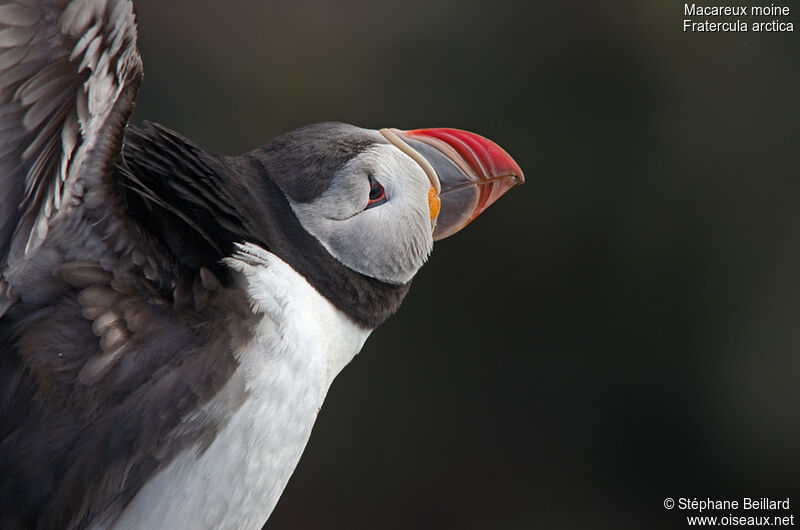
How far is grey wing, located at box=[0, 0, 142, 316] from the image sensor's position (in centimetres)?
72

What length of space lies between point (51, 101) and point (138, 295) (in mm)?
216

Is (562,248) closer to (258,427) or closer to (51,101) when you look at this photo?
(258,427)

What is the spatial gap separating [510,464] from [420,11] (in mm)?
1243

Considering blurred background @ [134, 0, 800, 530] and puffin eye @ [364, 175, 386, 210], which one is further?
blurred background @ [134, 0, 800, 530]

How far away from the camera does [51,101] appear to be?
744 mm

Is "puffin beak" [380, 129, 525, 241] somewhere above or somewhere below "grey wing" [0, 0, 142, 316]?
below

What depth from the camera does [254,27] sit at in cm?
219

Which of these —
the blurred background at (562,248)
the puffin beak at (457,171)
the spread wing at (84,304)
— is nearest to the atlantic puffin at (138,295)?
the spread wing at (84,304)

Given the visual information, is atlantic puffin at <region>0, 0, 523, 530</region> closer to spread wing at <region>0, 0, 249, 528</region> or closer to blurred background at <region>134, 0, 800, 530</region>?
spread wing at <region>0, 0, 249, 528</region>

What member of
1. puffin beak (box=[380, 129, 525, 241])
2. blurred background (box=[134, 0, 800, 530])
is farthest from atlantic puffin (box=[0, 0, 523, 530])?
blurred background (box=[134, 0, 800, 530])

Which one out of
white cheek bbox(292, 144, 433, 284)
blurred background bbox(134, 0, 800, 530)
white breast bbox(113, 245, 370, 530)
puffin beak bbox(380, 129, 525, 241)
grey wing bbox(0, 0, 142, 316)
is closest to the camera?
grey wing bbox(0, 0, 142, 316)

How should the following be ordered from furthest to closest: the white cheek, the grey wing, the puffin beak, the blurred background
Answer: the blurred background, the puffin beak, the white cheek, the grey wing

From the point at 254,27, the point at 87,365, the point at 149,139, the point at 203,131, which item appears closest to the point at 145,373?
the point at 87,365

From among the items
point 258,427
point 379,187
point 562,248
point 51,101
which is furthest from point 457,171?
point 562,248
